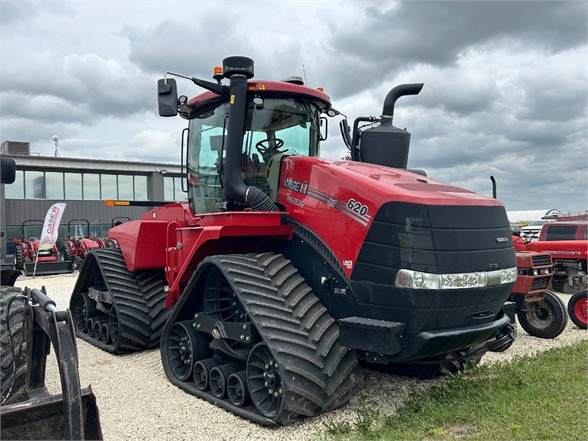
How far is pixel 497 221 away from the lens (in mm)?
4578

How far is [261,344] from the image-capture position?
4410 millimetres

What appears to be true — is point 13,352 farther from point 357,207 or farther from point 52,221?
point 52,221

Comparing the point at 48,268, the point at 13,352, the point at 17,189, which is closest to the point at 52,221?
the point at 48,268

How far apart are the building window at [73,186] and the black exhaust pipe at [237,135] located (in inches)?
1075

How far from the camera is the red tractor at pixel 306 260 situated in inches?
162

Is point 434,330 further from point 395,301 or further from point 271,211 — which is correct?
point 271,211

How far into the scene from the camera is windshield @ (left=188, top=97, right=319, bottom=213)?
17.7 feet

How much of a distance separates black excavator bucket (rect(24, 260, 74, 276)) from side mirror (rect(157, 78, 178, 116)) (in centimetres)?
1468

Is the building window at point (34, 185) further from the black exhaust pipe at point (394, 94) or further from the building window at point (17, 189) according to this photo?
the black exhaust pipe at point (394, 94)

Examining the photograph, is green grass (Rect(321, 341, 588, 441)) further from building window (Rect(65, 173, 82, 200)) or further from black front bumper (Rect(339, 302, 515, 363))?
building window (Rect(65, 173, 82, 200))

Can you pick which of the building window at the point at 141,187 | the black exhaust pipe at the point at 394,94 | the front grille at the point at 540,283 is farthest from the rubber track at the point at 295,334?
the building window at the point at 141,187

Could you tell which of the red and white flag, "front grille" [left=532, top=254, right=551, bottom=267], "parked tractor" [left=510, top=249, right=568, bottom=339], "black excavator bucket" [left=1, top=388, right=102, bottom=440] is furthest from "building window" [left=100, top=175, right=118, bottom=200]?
"black excavator bucket" [left=1, top=388, right=102, bottom=440]

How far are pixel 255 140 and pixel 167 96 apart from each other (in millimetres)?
950

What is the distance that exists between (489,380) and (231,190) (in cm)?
307
